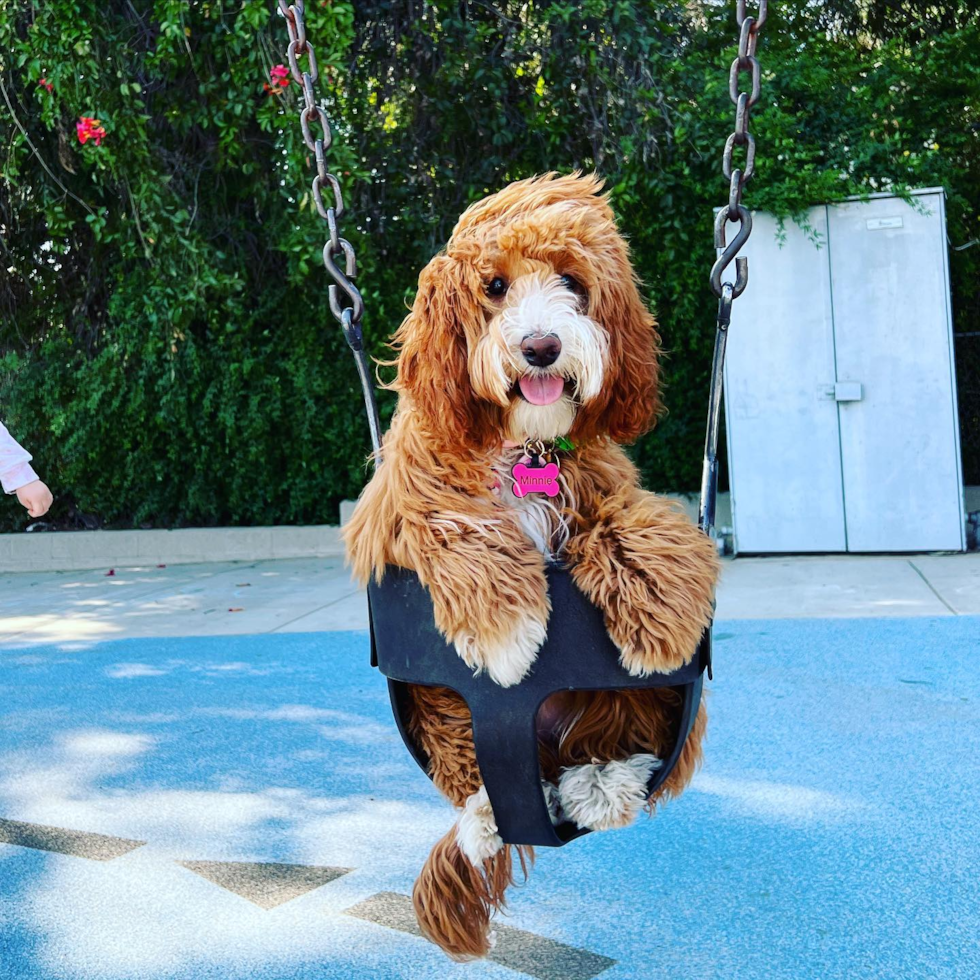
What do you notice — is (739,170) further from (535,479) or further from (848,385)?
(848,385)

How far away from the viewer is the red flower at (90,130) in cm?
682

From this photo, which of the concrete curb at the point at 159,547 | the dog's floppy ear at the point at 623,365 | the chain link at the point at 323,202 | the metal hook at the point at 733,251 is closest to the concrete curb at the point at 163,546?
the concrete curb at the point at 159,547

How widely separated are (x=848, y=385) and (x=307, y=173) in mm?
3836

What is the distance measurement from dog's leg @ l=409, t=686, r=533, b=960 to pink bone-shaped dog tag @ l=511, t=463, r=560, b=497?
326 millimetres

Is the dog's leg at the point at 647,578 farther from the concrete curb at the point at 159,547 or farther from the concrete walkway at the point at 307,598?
the concrete curb at the point at 159,547

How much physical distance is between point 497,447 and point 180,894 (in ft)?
6.78

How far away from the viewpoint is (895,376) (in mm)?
7457

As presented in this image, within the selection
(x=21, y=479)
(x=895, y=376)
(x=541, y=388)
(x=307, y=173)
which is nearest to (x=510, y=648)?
(x=541, y=388)

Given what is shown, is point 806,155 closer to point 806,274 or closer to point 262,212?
point 806,274

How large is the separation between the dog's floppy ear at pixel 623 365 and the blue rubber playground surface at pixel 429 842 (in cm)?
156

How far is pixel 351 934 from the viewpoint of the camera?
272cm

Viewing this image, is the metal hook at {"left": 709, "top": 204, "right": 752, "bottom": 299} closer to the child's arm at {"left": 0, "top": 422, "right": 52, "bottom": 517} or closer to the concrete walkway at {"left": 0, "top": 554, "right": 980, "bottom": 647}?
the child's arm at {"left": 0, "top": 422, "right": 52, "bottom": 517}

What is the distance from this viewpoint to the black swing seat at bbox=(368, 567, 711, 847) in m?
1.44

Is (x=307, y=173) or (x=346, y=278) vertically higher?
(x=307, y=173)
